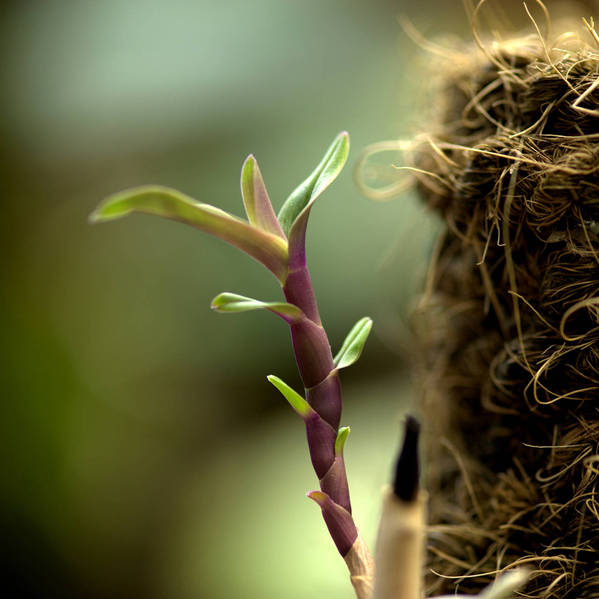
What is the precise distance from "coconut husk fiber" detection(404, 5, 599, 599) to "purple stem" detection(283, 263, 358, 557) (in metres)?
0.07

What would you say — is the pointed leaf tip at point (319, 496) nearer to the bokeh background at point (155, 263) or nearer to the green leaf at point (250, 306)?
the green leaf at point (250, 306)

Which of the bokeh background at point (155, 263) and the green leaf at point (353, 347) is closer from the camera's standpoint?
the green leaf at point (353, 347)

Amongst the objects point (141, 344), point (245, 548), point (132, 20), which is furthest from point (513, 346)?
point (132, 20)

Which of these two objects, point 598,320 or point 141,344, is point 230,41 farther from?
point 598,320

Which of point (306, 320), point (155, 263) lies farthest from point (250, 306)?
point (155, 263)

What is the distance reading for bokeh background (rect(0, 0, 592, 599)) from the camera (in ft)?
3.30

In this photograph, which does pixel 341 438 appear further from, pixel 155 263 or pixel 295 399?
pixel 155 263

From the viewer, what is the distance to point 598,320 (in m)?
0.22

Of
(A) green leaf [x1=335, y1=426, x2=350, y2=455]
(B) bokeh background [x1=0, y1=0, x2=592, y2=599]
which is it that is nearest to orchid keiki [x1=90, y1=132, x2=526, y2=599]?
(A) green leaf [x1=335, y1=426, x2=350, y2=455]

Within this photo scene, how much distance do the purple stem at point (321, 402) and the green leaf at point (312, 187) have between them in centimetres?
2

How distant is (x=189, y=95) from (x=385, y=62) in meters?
0.39

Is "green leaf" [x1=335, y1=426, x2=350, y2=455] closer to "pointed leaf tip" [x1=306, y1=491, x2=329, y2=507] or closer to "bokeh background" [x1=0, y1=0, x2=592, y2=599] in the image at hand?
"pointed leaf tip" [x1=306, y1=491, x2=329, y2=507]

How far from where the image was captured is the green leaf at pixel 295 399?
171 millimetres

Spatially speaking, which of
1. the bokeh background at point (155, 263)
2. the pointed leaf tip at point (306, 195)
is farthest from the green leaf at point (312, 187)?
the bokeh background at point (155, 263)
